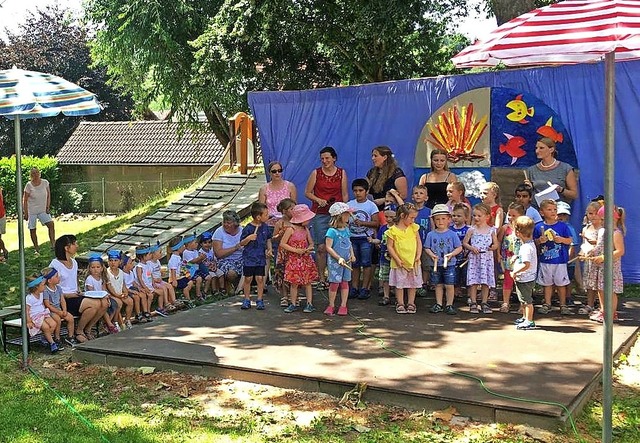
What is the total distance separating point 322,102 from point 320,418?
5.52m

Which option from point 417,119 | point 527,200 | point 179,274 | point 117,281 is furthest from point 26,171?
point 527,200

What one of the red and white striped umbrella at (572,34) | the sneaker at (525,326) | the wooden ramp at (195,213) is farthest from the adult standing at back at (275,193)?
the red and white striped umbrella at (572,34)

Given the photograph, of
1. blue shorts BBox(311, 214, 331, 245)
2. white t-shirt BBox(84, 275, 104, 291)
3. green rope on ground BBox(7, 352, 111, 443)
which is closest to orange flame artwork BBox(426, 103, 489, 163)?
blue shorts BBox(311, 214, 331, 245)

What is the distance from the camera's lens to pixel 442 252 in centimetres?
709

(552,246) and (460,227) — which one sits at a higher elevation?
(460,227)

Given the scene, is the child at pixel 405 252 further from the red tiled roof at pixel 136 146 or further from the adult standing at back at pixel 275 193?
the red tiled roof at pixel 136 146

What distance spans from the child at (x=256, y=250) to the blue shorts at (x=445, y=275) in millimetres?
1808

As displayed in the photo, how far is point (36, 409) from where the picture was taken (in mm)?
4988

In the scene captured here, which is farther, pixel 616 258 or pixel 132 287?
pixel 132 287

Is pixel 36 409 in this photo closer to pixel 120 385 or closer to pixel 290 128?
pixel 120 385

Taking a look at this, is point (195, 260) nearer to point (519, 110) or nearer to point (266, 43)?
point (519, 110)

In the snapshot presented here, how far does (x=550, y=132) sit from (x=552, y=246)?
61.5 inches

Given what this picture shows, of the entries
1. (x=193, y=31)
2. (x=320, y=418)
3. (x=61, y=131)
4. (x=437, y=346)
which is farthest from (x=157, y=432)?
(x=61, y=131)

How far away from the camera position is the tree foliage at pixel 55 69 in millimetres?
34281
